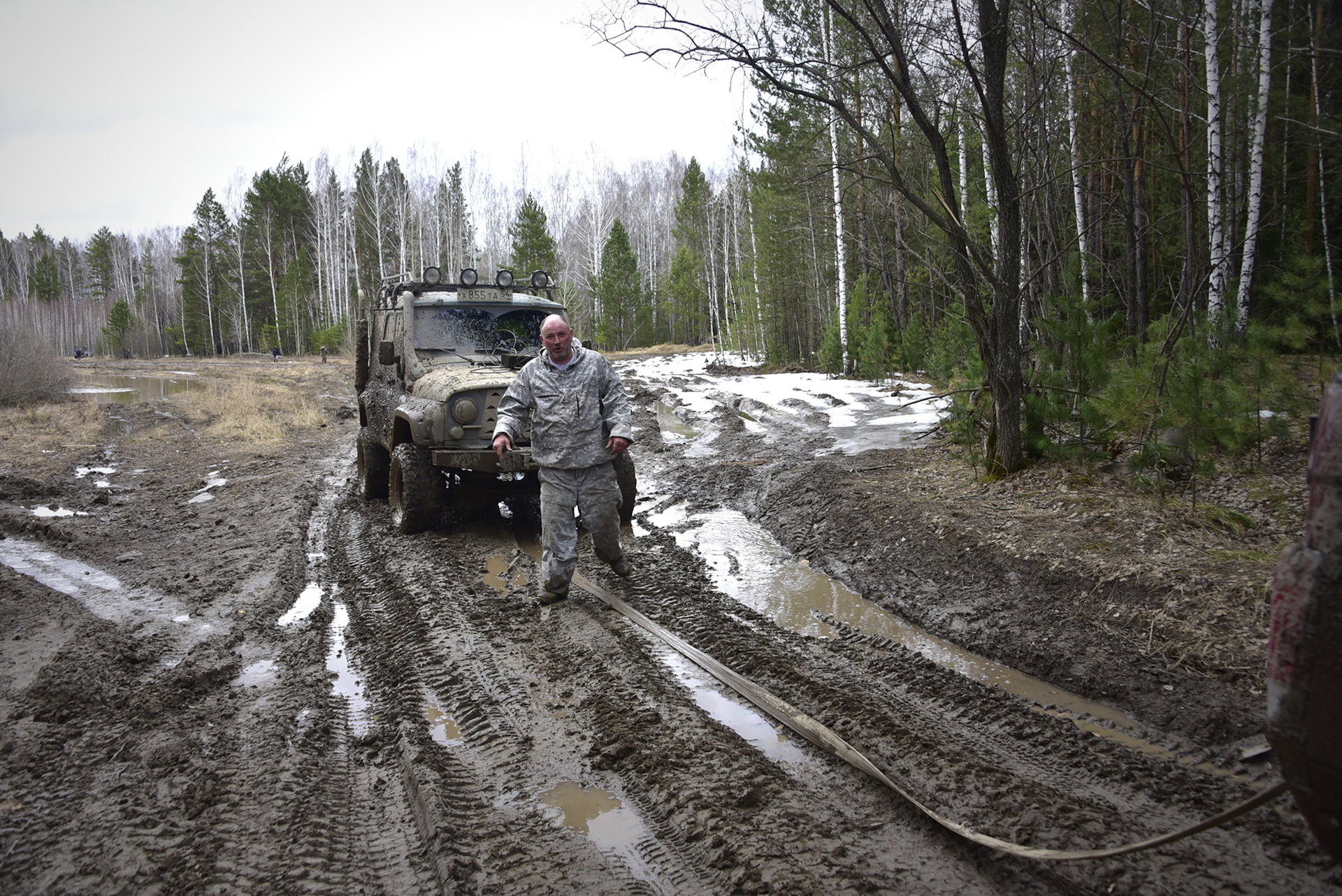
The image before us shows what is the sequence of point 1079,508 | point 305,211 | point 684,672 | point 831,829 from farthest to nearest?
point 305,211 < point 1079,508 < point 684,672 < point 831,829

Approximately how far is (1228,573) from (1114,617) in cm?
71

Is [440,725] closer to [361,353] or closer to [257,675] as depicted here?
[257,675]

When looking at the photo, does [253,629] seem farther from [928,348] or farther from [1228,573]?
[928,348]

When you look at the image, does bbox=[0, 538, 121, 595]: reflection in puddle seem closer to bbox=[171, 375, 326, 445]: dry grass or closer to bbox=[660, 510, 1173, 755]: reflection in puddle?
bbox=[660, 510, 1173, 755]: reflection in puddle

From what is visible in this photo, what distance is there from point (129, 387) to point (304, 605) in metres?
32.0

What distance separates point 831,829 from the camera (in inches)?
109

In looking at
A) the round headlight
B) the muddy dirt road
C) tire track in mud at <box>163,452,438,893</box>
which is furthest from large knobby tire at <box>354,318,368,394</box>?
tire track in mud at <box>163,452,438,893</box>

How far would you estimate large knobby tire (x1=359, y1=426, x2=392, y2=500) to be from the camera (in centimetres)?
879

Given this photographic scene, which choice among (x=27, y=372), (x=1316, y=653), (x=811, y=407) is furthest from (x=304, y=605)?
(x=27, y=372)

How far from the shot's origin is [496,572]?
6227mm

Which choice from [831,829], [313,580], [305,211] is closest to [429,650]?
[313,580]

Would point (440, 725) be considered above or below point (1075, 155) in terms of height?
below

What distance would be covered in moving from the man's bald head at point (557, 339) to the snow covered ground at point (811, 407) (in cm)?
430

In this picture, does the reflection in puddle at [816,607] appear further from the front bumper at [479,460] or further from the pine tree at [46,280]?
the pine tree at [46,280]
